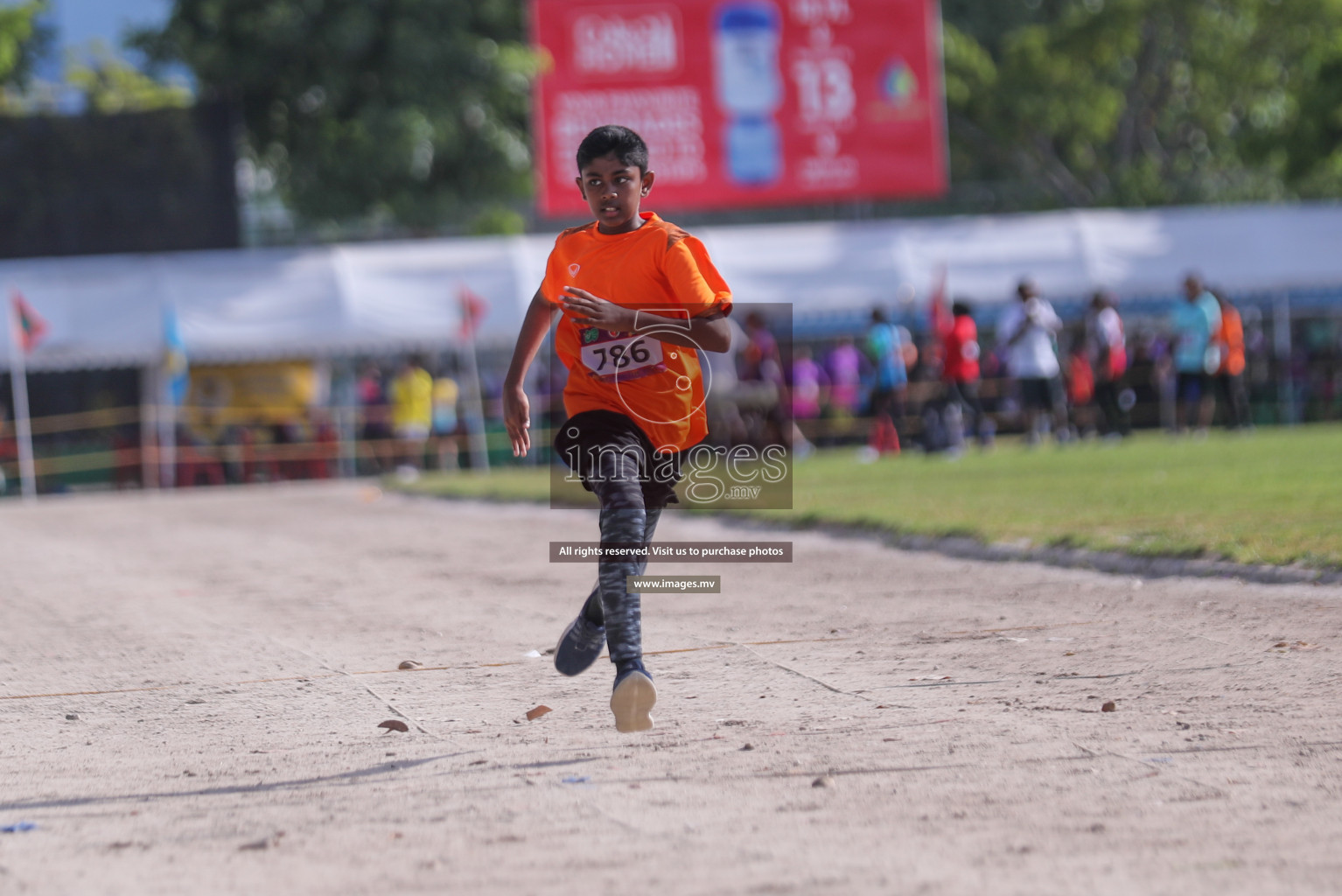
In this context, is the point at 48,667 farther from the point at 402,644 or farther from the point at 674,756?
the point at 674,756

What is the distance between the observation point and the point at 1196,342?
19.6 meters

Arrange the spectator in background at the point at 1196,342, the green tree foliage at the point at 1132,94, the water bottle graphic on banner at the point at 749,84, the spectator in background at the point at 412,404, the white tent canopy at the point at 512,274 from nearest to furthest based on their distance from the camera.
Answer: the spectator in background at the point at 1196,342, the spectator in background at the point at 412,404, the white tent canopy at the point at 512,274, the water bottle graphic on banner at the point at 749,84, the green tree foliage at the point at 1132,94

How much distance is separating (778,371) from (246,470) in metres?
8.26

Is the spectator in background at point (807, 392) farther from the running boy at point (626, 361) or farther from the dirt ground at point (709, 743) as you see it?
the running boy at point (626, 361)

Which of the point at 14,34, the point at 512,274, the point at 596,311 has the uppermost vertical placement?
the point at 14,34

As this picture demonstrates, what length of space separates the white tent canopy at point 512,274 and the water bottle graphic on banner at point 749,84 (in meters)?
1.32

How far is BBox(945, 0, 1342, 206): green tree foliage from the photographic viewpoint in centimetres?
3644

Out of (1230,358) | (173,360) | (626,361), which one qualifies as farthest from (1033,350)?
(626,361)

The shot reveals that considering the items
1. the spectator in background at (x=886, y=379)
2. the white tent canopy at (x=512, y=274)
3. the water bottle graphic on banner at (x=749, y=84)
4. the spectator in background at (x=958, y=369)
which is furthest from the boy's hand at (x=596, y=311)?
the water bottle graphic on banner at (x=749, y=84)

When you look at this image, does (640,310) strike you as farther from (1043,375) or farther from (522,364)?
(1043,375)

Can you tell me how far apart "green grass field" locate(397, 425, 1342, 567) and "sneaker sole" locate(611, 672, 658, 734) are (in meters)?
4.31

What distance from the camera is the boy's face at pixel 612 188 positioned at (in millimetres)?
5141

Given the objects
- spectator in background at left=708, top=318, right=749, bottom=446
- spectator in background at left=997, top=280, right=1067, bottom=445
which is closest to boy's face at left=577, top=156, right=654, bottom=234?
spectator in background at left=708, top=318, right=749, bottom=446

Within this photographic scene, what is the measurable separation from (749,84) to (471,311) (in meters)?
6.21
